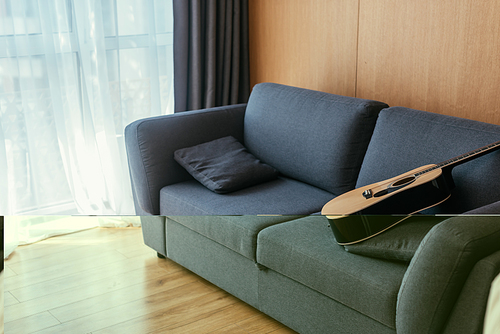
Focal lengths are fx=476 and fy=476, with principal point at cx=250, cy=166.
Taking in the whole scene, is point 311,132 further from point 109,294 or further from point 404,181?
point 109,294

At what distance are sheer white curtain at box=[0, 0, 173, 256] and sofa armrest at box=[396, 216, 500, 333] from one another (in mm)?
2505

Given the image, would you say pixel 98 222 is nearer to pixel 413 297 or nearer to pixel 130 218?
pixel 130 218

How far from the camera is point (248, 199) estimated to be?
206cm

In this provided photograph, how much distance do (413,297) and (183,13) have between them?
2.63 m

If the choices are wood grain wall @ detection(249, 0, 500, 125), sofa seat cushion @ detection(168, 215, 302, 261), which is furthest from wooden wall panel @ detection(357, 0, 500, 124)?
sofa seat cushion @ detection(168, 215, 302, 261)

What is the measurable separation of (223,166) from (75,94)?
109 cm

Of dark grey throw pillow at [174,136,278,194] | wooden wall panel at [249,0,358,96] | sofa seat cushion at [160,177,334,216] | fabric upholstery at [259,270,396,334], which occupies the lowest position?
sofa seat cushion at [160,177,334,216]

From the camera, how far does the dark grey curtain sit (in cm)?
290

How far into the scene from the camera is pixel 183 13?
2.87 m

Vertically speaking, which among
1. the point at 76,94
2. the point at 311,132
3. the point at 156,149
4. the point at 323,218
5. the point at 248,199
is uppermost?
the point at 323,218

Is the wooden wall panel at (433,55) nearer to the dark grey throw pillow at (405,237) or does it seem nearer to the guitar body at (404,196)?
the guitar body at (404,196)

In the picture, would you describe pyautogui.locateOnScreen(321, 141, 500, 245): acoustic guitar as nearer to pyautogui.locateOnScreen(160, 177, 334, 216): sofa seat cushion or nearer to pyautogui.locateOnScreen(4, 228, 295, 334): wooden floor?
pyautogui.locateOnScreen(160, 177, 334, 216): sofa seat cushion

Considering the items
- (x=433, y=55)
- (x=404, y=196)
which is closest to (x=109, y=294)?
(x=404, y=196)

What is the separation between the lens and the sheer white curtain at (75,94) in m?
2.53
